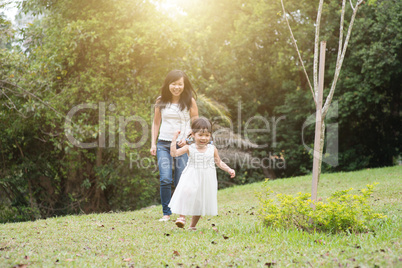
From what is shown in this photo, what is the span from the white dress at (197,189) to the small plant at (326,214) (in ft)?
2.30

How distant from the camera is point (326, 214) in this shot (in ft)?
13.1

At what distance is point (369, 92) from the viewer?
598 inches

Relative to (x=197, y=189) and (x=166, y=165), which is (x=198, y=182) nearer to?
(x=197, y=189)

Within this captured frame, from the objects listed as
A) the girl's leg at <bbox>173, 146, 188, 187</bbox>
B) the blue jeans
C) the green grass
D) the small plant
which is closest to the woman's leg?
the blue jeans

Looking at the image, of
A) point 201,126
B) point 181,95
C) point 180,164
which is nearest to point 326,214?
point 201,126

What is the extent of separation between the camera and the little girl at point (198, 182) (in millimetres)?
4215

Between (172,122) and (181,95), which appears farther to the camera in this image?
(181,95)

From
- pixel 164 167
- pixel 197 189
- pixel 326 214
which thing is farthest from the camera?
pixel 164 167

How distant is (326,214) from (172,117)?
238 cm

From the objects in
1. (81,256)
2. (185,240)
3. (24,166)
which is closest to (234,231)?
(185,240)

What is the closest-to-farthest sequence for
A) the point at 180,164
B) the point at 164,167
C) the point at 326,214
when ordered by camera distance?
the point at 326,214, the point at 180,164, the point at 164,167

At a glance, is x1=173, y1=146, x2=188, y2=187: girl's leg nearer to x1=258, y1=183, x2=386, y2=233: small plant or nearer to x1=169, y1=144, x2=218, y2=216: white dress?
x1=169, y1=144, x2=218, y2=216: white dress

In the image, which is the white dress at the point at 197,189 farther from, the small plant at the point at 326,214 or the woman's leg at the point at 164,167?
the woman's leg at the point at 164,167

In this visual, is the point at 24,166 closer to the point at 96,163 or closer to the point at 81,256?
the point at 96,163
